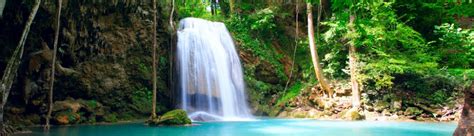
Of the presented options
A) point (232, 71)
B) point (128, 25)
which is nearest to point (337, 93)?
point (232, 71)

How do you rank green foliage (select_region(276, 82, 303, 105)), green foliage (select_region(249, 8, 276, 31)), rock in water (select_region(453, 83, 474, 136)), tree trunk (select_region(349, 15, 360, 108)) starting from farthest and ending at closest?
green foliage (select_region(249, 8, 276, 31)) < green foliage (select_region(276, 82, 303, 105)) < tree trunk (select_region(349, 15, 360, 108)) < rock in water (select_region(453, 83, 474, 136))

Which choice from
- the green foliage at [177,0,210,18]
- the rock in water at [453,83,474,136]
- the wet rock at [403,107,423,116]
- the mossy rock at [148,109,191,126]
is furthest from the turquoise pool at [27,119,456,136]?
the green foliage at [177,0,210,18]

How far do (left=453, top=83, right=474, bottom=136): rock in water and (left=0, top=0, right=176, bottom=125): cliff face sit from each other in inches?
445

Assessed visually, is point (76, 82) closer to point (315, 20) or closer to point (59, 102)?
point (59, 102)

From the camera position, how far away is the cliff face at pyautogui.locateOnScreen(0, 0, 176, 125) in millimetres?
12070

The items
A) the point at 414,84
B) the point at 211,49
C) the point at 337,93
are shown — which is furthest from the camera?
the point at 211,49

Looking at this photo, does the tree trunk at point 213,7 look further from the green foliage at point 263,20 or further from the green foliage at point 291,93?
the green foliage at point 291,93

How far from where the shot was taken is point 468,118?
3.55 meters

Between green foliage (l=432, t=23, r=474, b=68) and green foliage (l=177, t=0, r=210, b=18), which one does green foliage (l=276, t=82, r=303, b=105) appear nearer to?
green foliage (l=432, t=23, r=474, b=68)

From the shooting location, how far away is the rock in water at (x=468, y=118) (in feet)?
11.5

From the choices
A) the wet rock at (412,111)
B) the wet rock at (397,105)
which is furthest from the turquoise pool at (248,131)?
the wet rock at (397,105)

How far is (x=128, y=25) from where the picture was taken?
1554 cm

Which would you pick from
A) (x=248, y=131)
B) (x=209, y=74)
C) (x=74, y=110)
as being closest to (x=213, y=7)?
(x=209, y=74)

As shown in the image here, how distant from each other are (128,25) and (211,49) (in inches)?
170
